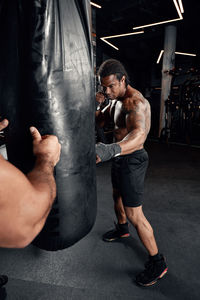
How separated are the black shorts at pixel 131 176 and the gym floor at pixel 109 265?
53 cm

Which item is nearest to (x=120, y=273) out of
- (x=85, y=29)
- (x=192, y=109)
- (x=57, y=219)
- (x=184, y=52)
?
(x=57, y=219)

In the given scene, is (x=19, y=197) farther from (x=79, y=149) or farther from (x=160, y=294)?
(x=160, y=294)

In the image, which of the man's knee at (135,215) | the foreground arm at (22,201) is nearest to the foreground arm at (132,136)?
the man's knee at (135,215)

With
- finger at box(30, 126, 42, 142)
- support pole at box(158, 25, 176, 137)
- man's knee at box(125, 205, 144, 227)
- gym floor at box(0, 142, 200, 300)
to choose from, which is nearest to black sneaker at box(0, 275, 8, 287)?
gym floor at box(0, 142, 200, 300)

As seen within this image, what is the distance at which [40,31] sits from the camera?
63cm

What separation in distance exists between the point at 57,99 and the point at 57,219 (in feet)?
1.45

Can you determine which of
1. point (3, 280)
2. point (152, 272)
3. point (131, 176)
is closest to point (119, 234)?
point (152, 272)

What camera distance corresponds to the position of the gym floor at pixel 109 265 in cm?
128

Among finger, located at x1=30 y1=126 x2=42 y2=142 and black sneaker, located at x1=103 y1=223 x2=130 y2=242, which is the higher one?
finger, located at x1=30 y1=126 x2=42 y2=142

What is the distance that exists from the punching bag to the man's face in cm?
75

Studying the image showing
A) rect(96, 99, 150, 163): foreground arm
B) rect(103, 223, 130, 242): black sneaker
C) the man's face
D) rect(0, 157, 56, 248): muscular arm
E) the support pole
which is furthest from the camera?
the support pole

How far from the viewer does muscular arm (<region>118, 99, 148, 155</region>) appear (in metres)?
1.27

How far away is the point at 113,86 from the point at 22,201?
48.9 inches

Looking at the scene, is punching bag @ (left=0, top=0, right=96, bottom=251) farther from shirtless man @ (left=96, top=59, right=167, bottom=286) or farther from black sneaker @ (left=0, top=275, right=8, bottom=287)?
black sneaker @ (left=0, top=275, right=8, bottom=287)
